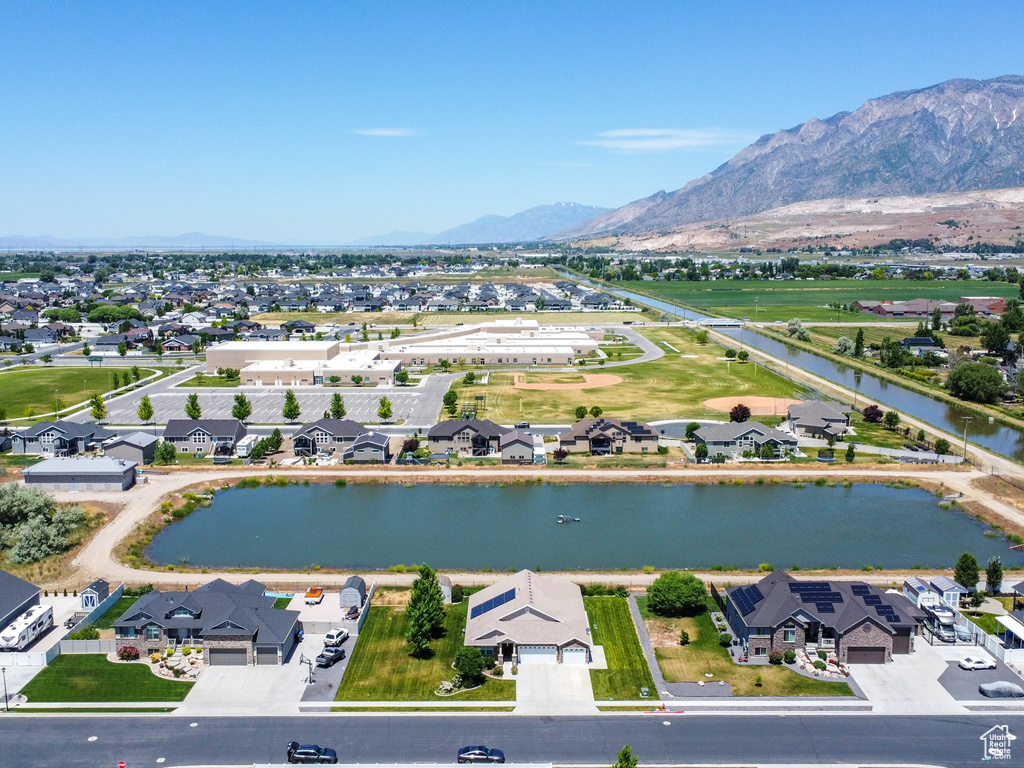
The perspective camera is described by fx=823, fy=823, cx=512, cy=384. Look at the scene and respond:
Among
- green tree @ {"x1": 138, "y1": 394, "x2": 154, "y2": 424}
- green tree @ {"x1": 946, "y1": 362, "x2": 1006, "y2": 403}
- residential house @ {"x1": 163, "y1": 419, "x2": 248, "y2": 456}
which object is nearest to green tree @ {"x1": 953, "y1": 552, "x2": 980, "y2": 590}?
green tree @ {"x1": 946, "y1": 362, "x2": 1006, "y2": 403}

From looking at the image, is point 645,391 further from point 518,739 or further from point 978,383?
point 518,739

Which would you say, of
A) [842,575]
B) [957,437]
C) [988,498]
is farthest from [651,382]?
[842,575]

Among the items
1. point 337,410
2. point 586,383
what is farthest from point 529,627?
point 586,383

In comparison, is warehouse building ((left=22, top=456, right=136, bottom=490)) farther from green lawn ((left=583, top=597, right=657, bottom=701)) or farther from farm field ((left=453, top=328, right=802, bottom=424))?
green lawn ((left=583, top=597, right=657, bottom=701))

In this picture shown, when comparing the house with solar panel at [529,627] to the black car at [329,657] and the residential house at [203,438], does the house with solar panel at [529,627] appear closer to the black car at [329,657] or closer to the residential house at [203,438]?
the black car at [329,657]

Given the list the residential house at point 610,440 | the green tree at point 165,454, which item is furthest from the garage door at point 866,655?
the green tree at point 165,454
